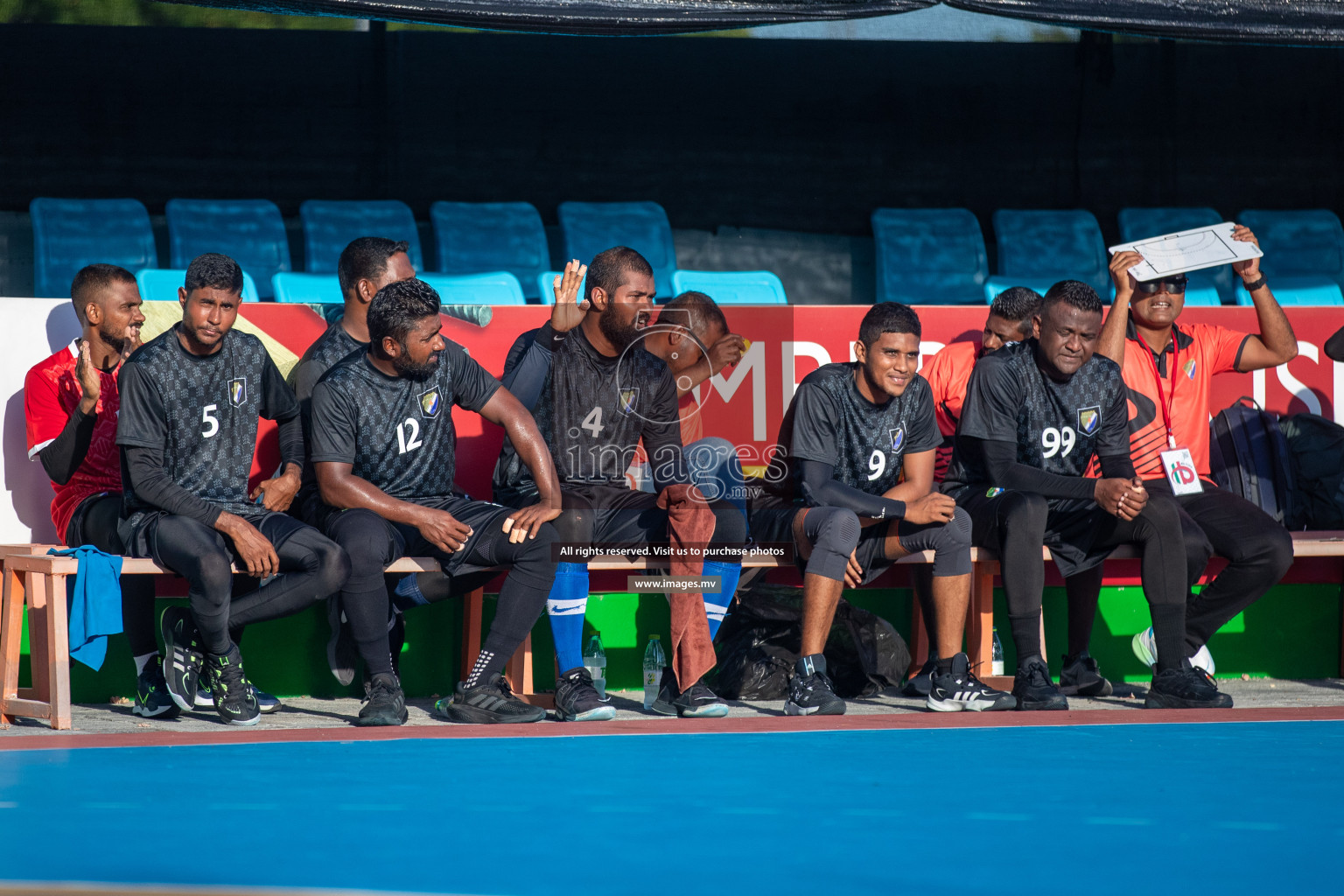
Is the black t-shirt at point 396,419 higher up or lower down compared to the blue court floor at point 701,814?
higher up

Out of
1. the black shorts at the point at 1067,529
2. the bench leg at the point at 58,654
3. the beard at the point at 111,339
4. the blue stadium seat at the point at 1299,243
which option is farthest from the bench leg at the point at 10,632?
the blue stadium seat at the point at 1299,243

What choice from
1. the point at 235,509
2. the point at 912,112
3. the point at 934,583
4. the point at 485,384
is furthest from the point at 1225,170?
the point at 235,509

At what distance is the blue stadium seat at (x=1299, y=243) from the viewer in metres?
9.09

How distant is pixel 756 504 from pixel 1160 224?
17.0 ft

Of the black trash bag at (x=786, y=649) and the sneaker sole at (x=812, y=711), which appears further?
the black trash bag at (x=786, y=649)

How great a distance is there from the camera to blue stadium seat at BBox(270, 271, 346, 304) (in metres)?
7.12

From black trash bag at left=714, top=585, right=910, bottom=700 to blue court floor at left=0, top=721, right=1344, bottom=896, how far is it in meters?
0.93

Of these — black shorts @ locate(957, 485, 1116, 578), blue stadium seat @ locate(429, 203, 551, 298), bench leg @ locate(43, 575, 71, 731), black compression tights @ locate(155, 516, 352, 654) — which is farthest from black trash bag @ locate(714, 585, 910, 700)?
blue stadium seat @ locate(429, 203, 551, 298)

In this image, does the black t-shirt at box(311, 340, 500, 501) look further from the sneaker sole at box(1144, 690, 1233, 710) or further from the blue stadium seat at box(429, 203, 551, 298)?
the blue stadium seat at box(429, 203, 551, 298)

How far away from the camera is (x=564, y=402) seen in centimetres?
504

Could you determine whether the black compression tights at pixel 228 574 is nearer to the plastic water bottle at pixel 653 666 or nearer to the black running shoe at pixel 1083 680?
the plastic water bottle at pixel 653 666

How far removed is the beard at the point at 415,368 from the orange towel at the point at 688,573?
0.89 metres

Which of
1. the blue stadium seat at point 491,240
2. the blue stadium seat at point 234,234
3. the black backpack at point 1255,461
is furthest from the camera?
the blue stadium seat at point 491,240

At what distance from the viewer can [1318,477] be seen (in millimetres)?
5789
